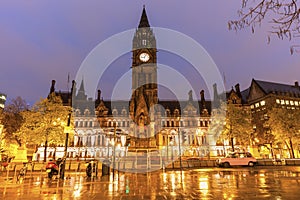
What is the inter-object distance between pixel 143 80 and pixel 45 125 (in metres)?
40.4

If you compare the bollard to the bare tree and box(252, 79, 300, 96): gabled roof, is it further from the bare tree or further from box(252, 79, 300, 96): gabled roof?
box(252, 79, 300, 96): gabled roof

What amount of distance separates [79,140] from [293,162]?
→ 57.6 m

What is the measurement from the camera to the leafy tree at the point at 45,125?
36188mm

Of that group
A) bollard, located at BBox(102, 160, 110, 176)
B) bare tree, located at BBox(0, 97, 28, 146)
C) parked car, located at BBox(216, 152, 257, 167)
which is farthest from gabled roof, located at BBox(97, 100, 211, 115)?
bollard, located at BBox(102, 160, 110, 176)

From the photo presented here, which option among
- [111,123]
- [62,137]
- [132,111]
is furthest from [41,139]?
→ [111,123]

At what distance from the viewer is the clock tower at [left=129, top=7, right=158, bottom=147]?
207 ft

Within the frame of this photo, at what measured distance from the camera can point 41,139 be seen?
3644cm

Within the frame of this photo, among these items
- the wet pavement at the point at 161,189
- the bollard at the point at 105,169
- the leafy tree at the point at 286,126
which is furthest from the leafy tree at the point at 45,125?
the leafy tree at the point at 286,126

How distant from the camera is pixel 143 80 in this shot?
72.2m

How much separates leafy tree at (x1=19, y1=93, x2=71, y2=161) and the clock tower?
90.4ft

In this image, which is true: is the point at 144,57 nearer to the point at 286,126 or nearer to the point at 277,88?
the point at 286,126

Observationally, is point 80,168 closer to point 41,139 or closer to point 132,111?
point 41,139

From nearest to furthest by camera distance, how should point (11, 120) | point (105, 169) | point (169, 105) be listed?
point (105, 169), point (11, 120), point (169, 105)

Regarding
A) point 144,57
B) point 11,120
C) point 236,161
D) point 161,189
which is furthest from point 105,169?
point 144,57
